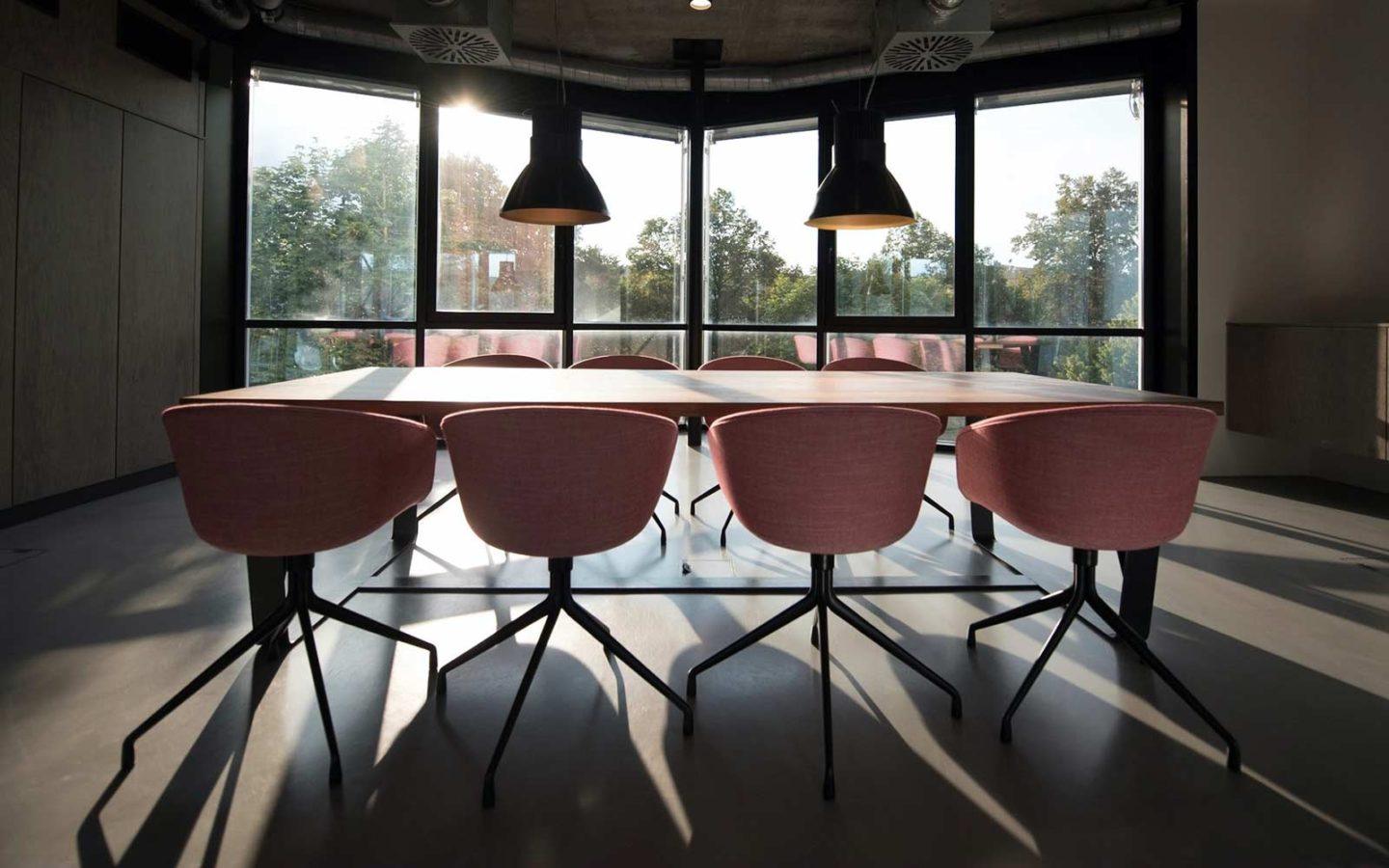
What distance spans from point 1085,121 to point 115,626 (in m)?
6.82

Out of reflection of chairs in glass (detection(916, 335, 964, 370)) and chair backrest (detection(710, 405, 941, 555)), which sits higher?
reflection of chairs in glass (detection(916, 335, 964, 370))

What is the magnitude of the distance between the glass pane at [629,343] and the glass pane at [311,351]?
4.58 ft

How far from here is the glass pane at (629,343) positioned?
22.6ft

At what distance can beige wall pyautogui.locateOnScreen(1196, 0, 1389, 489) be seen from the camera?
18.5ft

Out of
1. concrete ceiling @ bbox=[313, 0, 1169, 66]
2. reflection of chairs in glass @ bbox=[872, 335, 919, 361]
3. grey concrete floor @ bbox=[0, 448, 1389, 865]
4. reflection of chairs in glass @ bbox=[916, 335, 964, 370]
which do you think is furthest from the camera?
reflection of chairs in glass @ bbox=[872, 335, 919, 361]

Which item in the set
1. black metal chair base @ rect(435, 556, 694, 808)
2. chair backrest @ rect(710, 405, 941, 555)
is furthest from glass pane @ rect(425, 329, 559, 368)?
chair backrest @ rect(710, 405, 941, 555)

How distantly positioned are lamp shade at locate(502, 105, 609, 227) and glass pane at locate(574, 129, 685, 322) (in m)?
3.21

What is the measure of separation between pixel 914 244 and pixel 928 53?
171 centimetres

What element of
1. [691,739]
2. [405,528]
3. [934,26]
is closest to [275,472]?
[691,739]

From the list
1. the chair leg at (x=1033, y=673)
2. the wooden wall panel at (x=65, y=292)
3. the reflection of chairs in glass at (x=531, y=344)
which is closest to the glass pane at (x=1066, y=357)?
the reflection of chairs in glass at (x=531, y=344)

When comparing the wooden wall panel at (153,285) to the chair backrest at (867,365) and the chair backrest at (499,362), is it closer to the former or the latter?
the chair backrest at (499,362)

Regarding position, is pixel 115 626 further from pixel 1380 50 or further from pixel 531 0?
pixel 1380 50

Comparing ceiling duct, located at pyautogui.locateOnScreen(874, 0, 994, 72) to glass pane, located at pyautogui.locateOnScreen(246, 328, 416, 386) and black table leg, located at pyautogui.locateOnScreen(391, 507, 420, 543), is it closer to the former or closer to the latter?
black table leg, located at pyautogui.locateOnScreen(391, 507, 420, 543)

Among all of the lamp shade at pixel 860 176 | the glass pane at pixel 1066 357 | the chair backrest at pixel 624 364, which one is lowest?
the chair backrest at pixel 624 364
